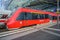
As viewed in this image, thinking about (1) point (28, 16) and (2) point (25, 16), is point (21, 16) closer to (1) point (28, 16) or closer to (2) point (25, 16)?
(2) point (25, 16)

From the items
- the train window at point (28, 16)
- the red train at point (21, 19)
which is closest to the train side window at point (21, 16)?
the red train at point (21, 19)

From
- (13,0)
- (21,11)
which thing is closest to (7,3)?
(13,0)

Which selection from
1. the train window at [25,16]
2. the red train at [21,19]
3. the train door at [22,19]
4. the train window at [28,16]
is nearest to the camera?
the red train at [21,19]

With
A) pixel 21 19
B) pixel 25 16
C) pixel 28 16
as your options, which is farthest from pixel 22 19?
pixel 28 16

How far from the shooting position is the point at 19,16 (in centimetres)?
1970

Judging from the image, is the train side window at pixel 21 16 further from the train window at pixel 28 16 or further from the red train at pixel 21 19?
the train window at pixel 28 16

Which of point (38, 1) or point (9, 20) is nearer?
point (9, 20)

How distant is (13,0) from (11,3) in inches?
88.0

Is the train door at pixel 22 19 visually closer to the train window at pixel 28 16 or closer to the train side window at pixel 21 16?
the train side window at pixel 21 16

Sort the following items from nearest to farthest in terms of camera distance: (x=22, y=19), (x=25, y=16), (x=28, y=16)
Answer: (x=22, y=19) → (x=25, y=16) → (x=28, y=16)

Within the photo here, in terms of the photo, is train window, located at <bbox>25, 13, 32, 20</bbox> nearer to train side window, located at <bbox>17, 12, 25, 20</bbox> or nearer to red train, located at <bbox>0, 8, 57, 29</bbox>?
red train, located at <bbox>0, 8, 57, 29</bbox>

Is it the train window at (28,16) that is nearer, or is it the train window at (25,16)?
the train window at (25,16)

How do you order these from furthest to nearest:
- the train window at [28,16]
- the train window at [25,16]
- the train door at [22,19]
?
the train window at [28,16], the train window at [25,16], the train door at [22,19]

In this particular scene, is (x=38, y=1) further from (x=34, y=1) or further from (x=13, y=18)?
(x=13, y=18)
